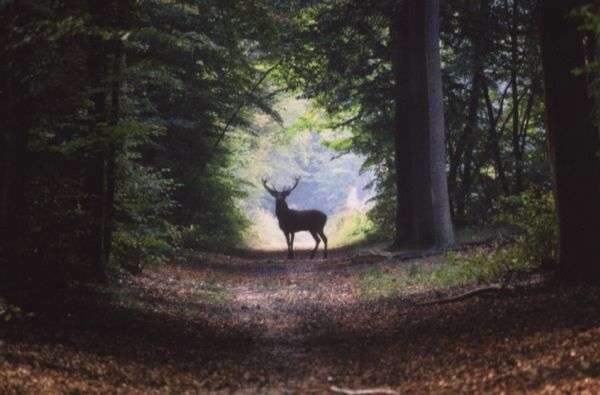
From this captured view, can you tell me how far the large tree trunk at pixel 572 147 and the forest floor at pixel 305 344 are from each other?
23.1 inches

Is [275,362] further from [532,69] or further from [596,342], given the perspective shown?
[532,69]

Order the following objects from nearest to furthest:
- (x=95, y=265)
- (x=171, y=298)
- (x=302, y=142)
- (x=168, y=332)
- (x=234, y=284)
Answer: (x=168, y=332) → (x=95, y=265) → (x=171, y=298) → (x=234, y=284) → (x=302, y=142)

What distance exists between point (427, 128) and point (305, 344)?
11.5 meters

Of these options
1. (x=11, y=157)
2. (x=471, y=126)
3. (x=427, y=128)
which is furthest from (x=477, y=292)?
(x=471, y=126)

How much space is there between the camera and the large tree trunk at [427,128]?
1731 centimetres

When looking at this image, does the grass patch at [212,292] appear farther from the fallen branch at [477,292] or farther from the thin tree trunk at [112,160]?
the fallen branch at [477,292]

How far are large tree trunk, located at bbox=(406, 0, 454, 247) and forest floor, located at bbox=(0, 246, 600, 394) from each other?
514cm

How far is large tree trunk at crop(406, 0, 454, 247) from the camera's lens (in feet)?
56.8

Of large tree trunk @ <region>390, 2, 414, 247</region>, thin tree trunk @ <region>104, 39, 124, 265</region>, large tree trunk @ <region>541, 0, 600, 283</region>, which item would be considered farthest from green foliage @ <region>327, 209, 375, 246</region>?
large tree trunk @ <region>541, 0, 600, 283</region>

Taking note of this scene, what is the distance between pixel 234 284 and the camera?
16.5 metres

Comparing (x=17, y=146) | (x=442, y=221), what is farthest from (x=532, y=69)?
(x=17, y=146)

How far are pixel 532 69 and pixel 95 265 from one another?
11.6 m

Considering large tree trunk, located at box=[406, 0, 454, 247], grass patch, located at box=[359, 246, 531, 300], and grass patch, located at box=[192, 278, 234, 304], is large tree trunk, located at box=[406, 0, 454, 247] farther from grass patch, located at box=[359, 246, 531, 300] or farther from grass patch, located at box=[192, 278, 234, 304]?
grass patch, located at box=[192, 278, 234, 304]

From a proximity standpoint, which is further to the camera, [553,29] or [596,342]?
[553,29]
